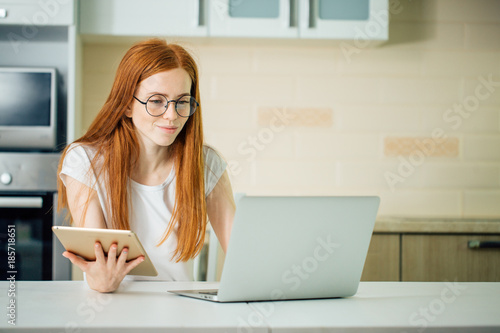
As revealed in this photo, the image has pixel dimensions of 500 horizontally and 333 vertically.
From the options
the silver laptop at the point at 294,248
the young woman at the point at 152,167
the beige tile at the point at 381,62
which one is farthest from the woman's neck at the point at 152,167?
the beige tile at the point at 381,62

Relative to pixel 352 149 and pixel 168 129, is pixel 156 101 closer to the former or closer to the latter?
pixel 168 129

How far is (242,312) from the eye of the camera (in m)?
1.00

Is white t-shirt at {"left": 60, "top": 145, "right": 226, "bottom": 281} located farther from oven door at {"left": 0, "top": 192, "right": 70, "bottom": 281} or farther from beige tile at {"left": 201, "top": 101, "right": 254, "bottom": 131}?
beige tile at {"left": 201, "top": 101, "right": 254, "bottom": 131}

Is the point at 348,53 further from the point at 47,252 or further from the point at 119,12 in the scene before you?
the point at 47,252

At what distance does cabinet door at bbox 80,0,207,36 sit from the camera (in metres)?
2.52

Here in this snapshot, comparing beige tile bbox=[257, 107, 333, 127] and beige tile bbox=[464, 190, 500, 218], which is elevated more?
beige tile bbox=[257, 107, 333, 127]

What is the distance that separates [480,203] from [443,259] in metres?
0.63

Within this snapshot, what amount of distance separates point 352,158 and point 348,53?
0.52 meters

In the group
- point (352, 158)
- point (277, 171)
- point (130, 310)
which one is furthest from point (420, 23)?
point (130, 310)

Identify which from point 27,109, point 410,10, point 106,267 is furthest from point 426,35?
point 106,267

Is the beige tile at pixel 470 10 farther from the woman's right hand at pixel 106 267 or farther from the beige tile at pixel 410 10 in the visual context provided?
the woman's right hand at pixel 106 267

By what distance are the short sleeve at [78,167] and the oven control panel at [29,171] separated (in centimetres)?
80

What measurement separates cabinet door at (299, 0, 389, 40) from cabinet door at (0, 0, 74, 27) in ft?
3.46

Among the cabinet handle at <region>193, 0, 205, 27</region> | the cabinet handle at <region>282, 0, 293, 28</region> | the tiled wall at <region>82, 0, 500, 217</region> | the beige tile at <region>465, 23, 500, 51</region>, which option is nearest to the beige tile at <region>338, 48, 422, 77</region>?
the tiled wall at <region>82, 0, 500, 217</region>
